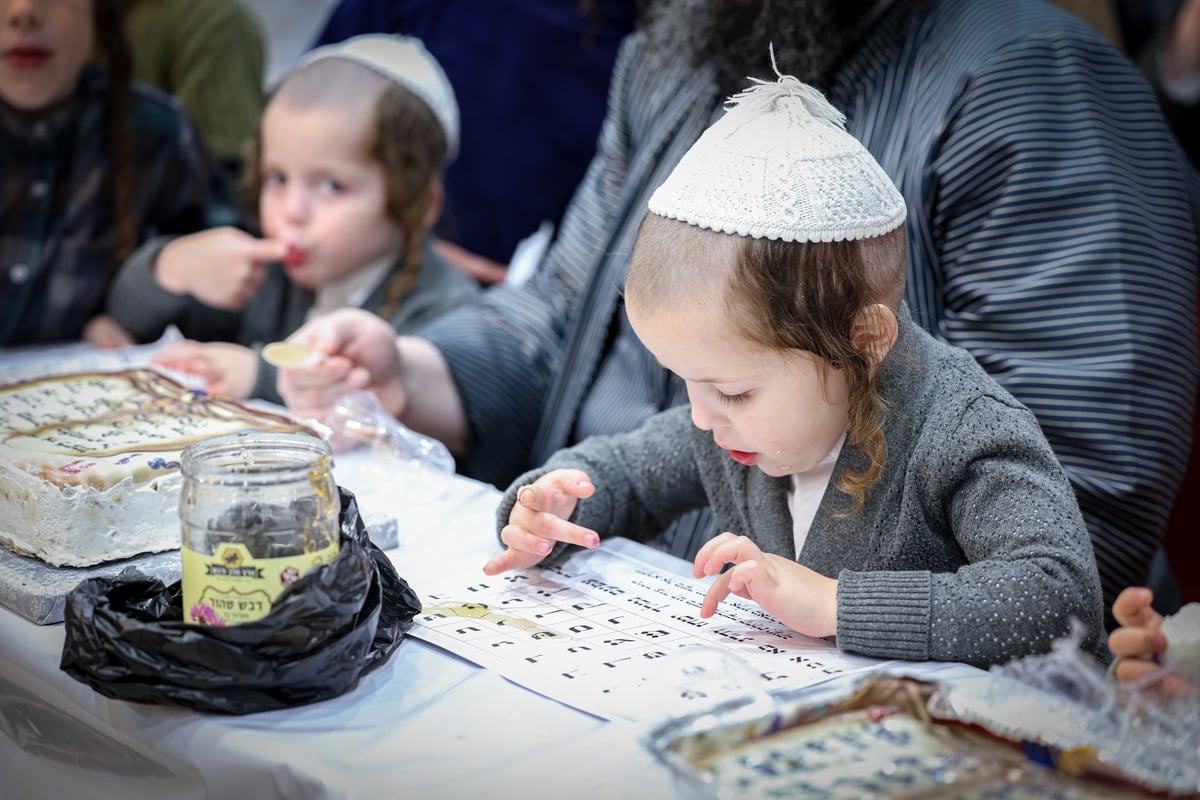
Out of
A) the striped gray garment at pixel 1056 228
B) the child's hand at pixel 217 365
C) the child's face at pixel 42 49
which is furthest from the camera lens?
the child's face at pixel 42 49

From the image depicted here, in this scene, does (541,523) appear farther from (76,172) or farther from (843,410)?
(76,172)

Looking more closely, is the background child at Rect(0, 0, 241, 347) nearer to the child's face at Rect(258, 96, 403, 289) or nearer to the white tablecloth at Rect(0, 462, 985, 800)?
the child's face at Rect(258, 96, 403, 289)

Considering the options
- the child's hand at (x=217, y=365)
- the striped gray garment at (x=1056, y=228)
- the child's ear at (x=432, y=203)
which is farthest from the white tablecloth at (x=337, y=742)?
the child's ear at (x=432, y=203)

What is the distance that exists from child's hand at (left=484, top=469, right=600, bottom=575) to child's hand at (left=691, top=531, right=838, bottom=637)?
14 centimetres

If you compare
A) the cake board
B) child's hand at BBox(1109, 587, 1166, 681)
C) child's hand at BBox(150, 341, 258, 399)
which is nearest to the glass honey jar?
the cake board

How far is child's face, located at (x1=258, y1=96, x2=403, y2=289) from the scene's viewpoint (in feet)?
6.68

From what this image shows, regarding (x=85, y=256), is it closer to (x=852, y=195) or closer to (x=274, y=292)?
(x=274, y=292)

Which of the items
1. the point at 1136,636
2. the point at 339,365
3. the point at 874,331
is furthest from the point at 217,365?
the point at 1136,636

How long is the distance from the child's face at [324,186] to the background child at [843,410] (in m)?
1.08

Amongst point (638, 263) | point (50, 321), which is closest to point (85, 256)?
point (50, 321)

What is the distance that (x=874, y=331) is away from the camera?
101cm

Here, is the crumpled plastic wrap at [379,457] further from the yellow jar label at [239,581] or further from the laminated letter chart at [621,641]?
the yellow jar label at [239,581]

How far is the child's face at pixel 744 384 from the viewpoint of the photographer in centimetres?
100

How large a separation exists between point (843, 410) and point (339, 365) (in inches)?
29.4
